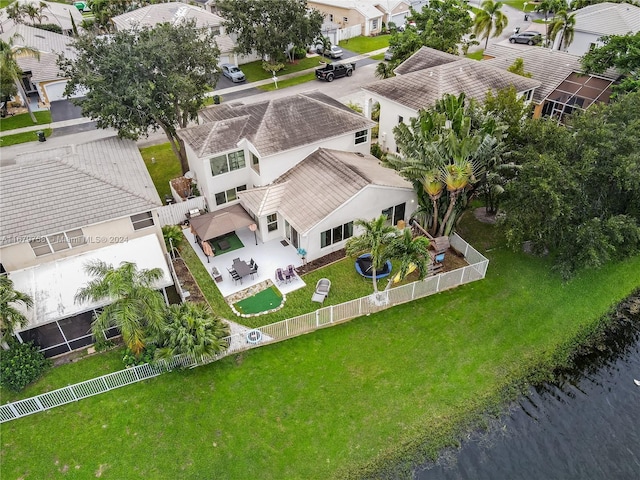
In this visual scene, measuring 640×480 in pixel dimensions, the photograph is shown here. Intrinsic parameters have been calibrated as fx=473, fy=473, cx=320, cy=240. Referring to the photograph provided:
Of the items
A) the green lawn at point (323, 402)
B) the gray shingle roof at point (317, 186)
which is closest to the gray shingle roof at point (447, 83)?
the gray shingle roof at point (317, 186)

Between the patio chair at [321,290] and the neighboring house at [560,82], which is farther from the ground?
the neighboring house at [560,82]

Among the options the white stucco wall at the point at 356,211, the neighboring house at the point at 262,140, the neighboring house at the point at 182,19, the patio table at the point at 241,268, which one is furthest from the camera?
the neighboring house at the point at 182,19

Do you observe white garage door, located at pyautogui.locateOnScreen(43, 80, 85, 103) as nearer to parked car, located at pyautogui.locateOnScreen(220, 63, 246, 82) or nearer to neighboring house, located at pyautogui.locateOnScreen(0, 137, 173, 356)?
parked car, located at pyautogui.locateOnScreen(220, 63, 246, 82)

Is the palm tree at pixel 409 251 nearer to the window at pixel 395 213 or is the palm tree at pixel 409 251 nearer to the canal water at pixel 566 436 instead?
the window at pixel 395 213

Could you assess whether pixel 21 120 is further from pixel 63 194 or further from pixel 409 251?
pixel 409 251

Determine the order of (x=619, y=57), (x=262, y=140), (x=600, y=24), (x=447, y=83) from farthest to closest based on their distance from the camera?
1. (x=600, y=24)
2. (x=619, y=57)
3. (x=447, y=83)
4. (x=262, y=140)

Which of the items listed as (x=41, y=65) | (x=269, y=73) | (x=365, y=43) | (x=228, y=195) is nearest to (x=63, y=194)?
(x=228, y=195)

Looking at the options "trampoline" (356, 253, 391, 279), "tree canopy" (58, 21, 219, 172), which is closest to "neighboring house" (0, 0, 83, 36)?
"tree canopy" (58, 21, 219, 172)
